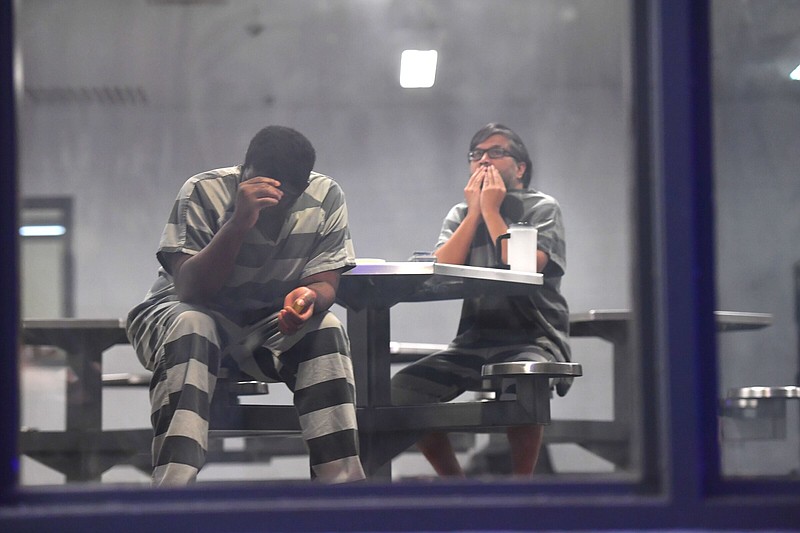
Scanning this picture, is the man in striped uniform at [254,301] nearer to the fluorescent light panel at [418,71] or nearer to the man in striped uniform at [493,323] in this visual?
the man in striped uniform at [493,323]

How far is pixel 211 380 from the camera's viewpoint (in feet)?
6.64

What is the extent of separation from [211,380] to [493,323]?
1.00 m

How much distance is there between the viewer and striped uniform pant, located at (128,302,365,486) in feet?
6.19

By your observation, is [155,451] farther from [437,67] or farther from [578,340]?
[437,67]

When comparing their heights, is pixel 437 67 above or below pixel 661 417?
above

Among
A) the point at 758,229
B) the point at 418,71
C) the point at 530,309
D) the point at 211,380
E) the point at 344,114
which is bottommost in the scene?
the point at 211,380

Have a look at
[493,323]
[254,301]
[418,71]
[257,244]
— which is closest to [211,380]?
[254,301]

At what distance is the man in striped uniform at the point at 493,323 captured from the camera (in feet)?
8.71

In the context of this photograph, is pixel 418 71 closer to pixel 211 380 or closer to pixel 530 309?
pixel 530 309

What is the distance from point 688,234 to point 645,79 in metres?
0.20

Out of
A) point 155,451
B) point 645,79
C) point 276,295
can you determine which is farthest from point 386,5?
point 645,79

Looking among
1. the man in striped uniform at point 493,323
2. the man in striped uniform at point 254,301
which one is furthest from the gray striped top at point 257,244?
the man in striped uniform at point 493,323

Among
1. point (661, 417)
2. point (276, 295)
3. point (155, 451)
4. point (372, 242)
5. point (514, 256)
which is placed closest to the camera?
point (661, 417)

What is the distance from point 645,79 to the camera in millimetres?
1241
